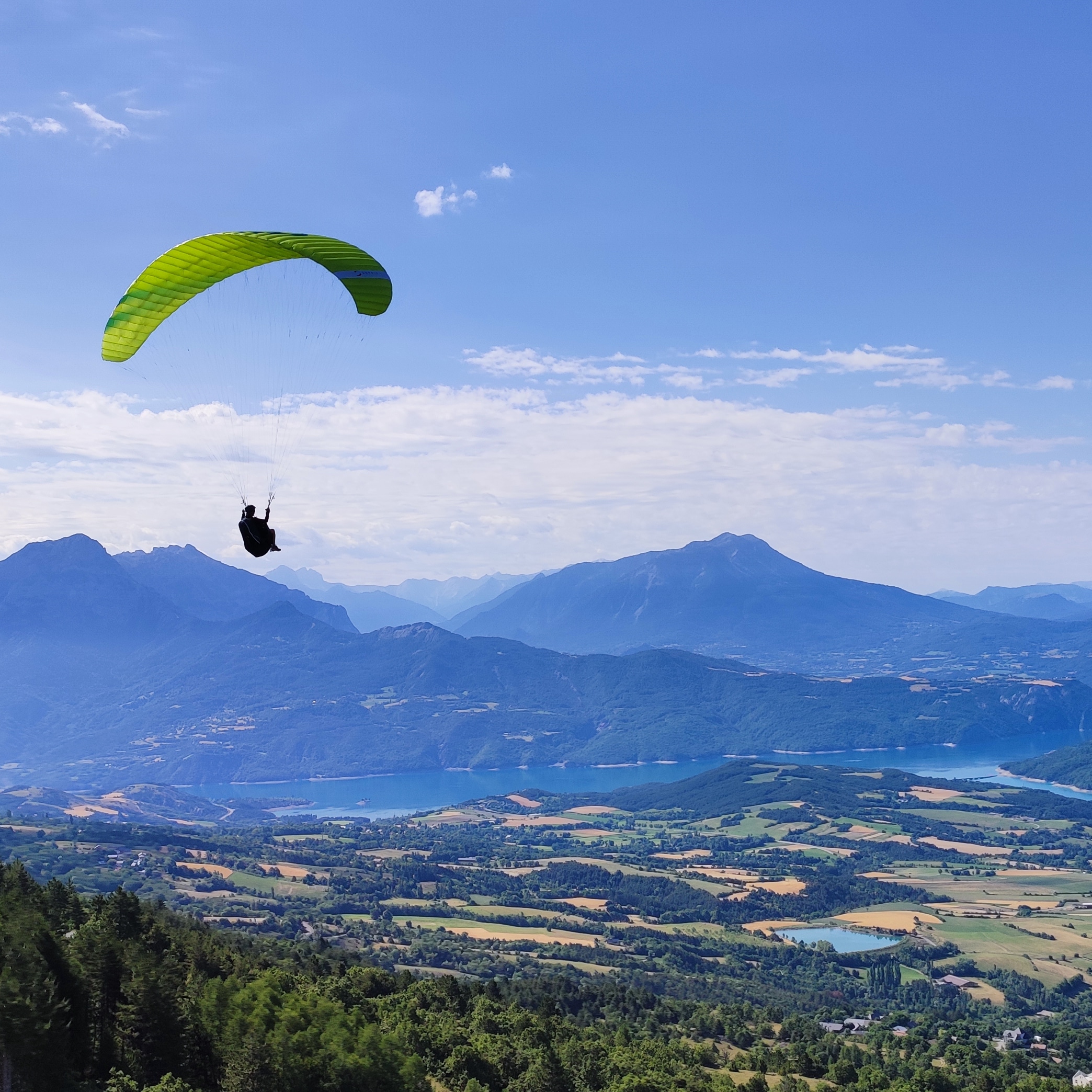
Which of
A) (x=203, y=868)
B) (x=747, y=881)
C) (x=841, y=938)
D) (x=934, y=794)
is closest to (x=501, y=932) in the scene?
(x=841, y=938)

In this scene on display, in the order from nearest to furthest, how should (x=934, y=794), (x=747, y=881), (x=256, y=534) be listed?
1. (x=256, y=534)
2. (x=747, y=881)
3. (x=934, y=794)

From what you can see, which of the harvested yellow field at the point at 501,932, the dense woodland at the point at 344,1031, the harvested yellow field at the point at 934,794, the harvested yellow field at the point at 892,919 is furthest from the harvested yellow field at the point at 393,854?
the harvested yellow field at the point at 934,794

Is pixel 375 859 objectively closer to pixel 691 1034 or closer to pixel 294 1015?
pixel 691 1034

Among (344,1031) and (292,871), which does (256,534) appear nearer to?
(344,1031)

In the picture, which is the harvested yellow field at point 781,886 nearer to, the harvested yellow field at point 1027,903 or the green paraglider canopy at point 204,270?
the harvested yellow field at point 1027,903

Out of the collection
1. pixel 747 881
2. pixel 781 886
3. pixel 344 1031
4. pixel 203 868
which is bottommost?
pixel 747 881

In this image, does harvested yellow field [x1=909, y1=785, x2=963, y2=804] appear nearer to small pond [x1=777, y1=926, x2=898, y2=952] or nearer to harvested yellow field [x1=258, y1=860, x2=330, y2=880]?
small pond [x1=777, y1=926, x2=898, y2=952]
